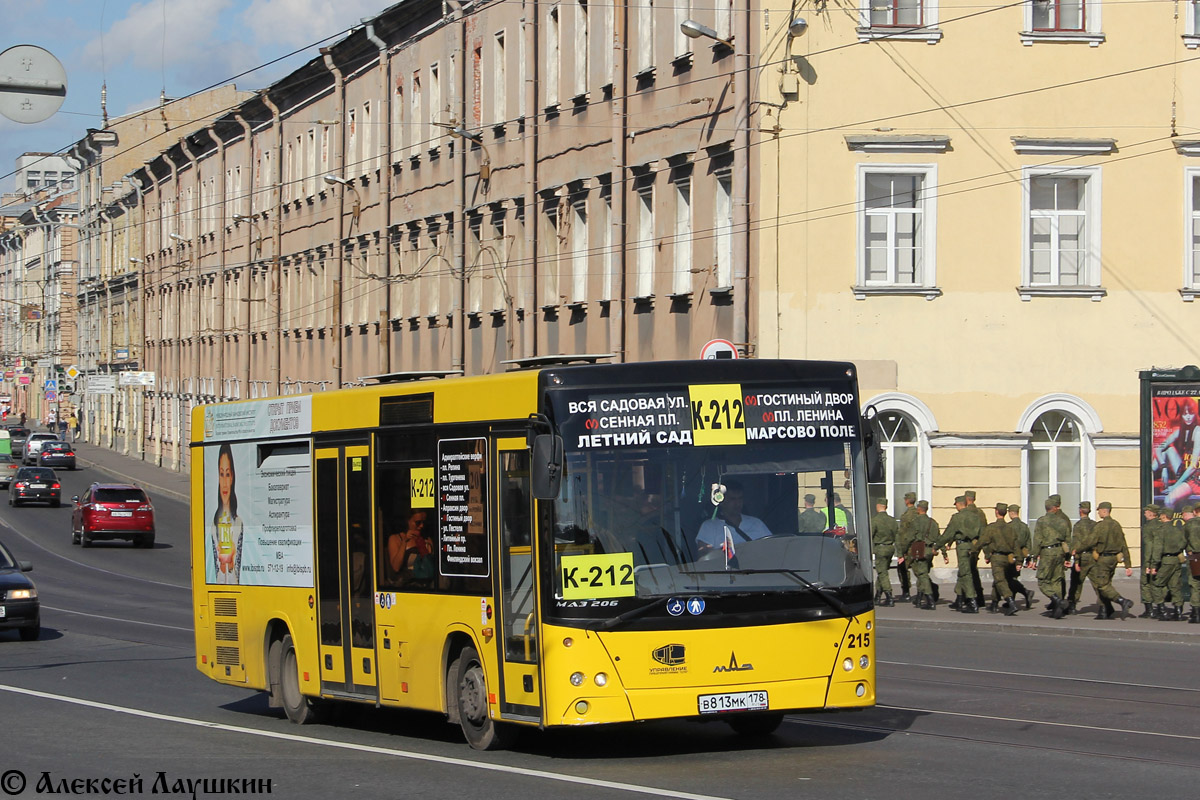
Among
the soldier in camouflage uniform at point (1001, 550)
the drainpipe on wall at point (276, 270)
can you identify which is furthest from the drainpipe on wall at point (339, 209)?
the soldier in camouflage uniform at point (1001, 550)

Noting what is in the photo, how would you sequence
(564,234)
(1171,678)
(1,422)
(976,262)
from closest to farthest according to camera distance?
1. (1171,678)
2. (976,262)
3. (564,234)
4. (1,422)

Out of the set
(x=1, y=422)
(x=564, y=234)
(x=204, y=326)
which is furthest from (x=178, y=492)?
(x=1, y=422)

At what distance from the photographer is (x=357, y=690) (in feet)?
45.6

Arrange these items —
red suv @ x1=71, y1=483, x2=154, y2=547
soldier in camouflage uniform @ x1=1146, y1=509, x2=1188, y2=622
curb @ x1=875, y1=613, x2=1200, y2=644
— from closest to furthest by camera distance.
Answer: curb @ x1=875, y1=613, x2=1200, y2=644 < soldier in camouflage uniform @ x1=1146, y1=509, x2=1188, y2=622 < red suv @ x1=71, y1=483, x2=154, y2=547

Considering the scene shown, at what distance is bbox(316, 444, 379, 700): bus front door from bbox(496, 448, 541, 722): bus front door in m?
2.08

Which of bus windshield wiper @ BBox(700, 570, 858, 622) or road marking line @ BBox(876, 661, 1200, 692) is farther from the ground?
bus windshield wiper @ BBox(700, 570, 858, 622)

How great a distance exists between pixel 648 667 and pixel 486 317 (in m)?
30.6

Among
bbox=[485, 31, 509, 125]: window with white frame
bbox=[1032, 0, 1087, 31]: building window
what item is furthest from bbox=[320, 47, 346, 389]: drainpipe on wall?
bbox=[1032, 0, 1087, 31]: building window

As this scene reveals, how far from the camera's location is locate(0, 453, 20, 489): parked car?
2864 inches

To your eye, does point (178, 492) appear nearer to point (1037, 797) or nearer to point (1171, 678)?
point (1171, 678)

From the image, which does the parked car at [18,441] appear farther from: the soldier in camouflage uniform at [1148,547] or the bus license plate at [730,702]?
the bus license plate at [730,702]

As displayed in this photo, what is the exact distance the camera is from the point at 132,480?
71438 mm

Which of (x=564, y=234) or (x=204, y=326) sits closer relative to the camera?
(x=564, y=234)

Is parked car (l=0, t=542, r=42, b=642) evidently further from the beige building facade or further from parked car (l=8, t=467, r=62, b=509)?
parked car (l=8, t=467, r=62, b=509)
